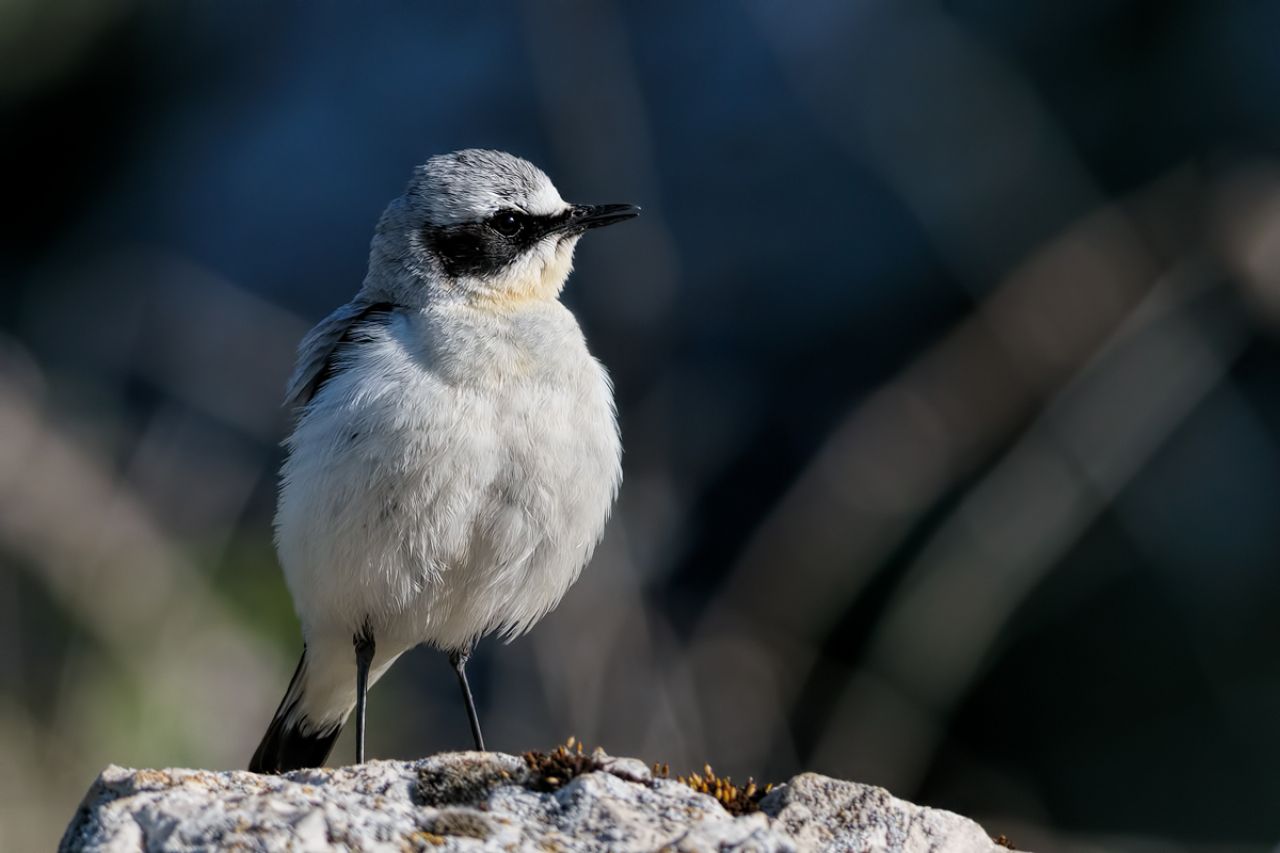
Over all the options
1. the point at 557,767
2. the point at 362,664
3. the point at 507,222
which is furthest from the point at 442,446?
the point at 557,767

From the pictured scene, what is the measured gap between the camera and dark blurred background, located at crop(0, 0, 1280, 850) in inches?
346

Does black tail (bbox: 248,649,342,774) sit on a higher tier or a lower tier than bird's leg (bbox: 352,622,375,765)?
lower

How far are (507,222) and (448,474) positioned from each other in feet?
4.67

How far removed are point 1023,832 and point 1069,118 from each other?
18.4 feet

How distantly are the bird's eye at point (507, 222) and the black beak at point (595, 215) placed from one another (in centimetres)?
20

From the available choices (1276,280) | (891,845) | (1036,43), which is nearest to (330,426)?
(891,845)

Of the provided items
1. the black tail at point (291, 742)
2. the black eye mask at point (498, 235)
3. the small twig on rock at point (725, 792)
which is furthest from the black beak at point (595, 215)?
the small twig on rock at point (725, 792)

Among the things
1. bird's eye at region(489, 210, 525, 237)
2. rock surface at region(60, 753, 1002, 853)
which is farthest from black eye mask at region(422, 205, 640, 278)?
rock surface at region(60, 753, 1002, 853)

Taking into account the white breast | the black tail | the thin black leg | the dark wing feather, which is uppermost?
the dark wing feather

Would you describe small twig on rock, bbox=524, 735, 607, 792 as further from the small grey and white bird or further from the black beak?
the black beak

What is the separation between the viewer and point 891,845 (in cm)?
326

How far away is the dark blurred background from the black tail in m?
1.43

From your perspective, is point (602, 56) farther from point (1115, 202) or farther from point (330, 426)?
point (330, 426)

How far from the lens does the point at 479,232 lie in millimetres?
5711
